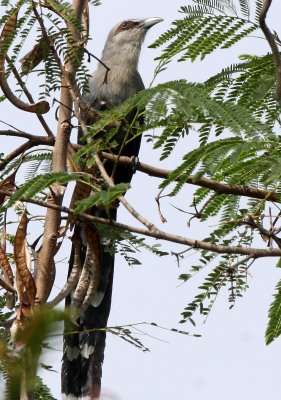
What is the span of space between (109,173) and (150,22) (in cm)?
162

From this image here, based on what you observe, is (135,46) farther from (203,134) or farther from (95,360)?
(203,134)

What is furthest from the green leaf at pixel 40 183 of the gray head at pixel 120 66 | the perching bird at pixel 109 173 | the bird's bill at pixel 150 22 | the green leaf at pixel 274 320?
the bird's bill at pixel 150 22

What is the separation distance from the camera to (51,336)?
2.79ft

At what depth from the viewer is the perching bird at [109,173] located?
4.00 metres

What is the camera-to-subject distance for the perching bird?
4004mm

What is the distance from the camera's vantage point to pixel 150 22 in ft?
20.0

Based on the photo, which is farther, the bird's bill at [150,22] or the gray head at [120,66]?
the bird's bill at [150,22]

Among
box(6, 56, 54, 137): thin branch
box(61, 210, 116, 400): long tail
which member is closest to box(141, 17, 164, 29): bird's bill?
box(61, 210, 116, 400): long tail

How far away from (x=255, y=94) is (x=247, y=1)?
368 mm

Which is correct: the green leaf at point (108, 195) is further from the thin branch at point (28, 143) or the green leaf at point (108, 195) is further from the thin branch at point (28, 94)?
the thin branch at point (28, 143)

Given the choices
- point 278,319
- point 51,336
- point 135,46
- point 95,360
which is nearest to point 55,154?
point 278,319

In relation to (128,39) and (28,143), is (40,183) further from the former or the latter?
(128,39)

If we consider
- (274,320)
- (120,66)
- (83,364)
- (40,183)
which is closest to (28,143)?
(40,183)

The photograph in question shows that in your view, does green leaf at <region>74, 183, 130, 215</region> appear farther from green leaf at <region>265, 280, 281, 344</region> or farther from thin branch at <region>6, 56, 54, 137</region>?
thin branch at <region>6, 56, 54, 137</region>
